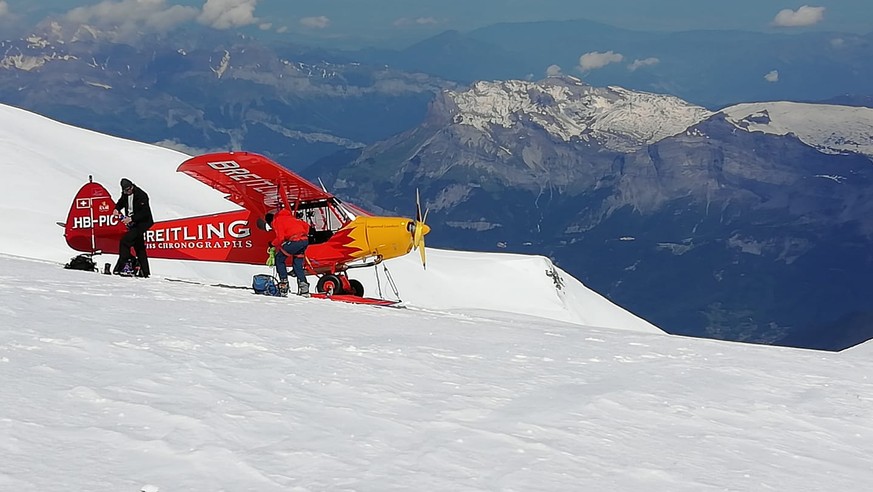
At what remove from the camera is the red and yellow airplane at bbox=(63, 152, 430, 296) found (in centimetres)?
1636

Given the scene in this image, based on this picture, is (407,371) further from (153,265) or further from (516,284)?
(516,284)

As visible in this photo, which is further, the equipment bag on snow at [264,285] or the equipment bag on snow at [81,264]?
the equipment bag on snow at [81,264]

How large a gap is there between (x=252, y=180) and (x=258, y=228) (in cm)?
157

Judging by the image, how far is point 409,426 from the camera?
267 inches

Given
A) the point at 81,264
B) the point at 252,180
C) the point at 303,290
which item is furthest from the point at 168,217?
the point at 303,290

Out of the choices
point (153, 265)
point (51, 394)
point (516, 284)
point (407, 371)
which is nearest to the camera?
point (51, 394)

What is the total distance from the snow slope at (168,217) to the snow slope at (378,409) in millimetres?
15899

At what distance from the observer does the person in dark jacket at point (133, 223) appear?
54.6 feet

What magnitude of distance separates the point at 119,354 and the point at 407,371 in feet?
9.01

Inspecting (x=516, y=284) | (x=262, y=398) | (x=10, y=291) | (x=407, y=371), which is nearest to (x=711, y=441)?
(x=407, y=371)

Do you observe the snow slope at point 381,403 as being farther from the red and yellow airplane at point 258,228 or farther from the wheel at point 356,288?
the wheel at point 356,288

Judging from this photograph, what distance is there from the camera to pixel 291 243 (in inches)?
646

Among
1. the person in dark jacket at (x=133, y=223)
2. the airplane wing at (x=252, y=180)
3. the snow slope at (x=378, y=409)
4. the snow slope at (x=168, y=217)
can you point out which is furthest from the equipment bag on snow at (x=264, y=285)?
the snow slope at (x=168, y=217)

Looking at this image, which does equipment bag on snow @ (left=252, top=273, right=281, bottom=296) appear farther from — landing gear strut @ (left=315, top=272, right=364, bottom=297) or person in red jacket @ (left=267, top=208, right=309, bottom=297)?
landing gear strut @ (left=315, top=272, right=364, bottom=297)
